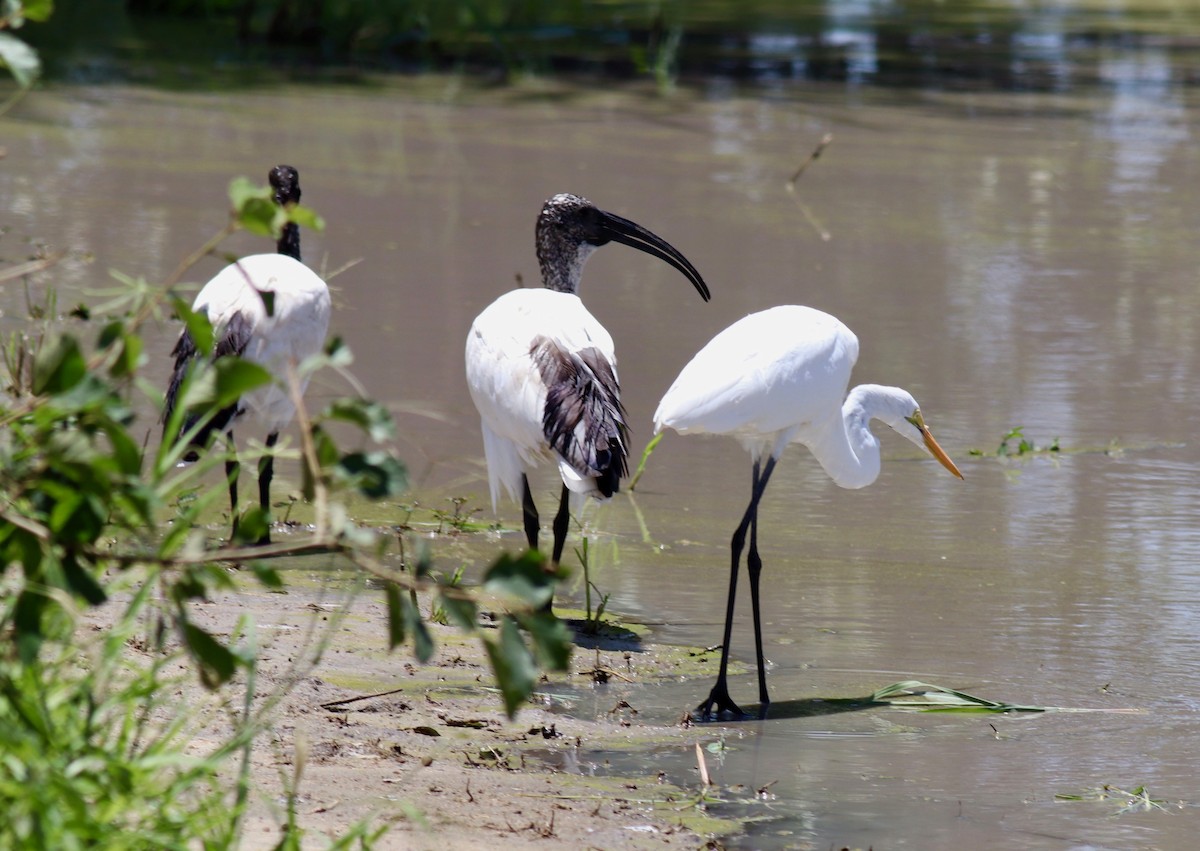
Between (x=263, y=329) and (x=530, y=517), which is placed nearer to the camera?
(x=530, y=517)

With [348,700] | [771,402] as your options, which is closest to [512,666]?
[348,700]

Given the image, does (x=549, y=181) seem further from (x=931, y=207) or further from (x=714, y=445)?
(x=714, y=445)

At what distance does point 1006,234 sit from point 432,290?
3.88 metres

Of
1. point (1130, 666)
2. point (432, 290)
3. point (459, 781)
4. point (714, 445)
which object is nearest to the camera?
point (459, 781)

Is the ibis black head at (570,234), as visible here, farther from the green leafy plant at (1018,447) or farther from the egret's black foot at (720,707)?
the egret's black foot at (720,707)

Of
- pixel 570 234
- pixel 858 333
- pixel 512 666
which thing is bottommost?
pixel 858 333

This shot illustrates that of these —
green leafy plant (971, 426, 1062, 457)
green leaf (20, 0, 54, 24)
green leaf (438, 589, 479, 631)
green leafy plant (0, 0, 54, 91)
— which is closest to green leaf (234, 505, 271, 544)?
green leaf (438, 589, 479, 631)

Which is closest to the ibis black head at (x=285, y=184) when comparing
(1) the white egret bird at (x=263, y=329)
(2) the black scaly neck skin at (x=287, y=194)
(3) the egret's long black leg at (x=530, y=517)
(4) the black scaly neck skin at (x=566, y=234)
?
(2) the black scaly neck skin at (x=287, y=194)

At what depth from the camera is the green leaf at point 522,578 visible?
233cm

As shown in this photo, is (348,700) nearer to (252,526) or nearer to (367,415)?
(252,526)

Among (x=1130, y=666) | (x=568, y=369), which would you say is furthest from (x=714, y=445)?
(x=1130, y=666)

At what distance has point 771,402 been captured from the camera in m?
5.08

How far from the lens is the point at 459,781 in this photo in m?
3.93

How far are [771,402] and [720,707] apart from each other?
901mm
